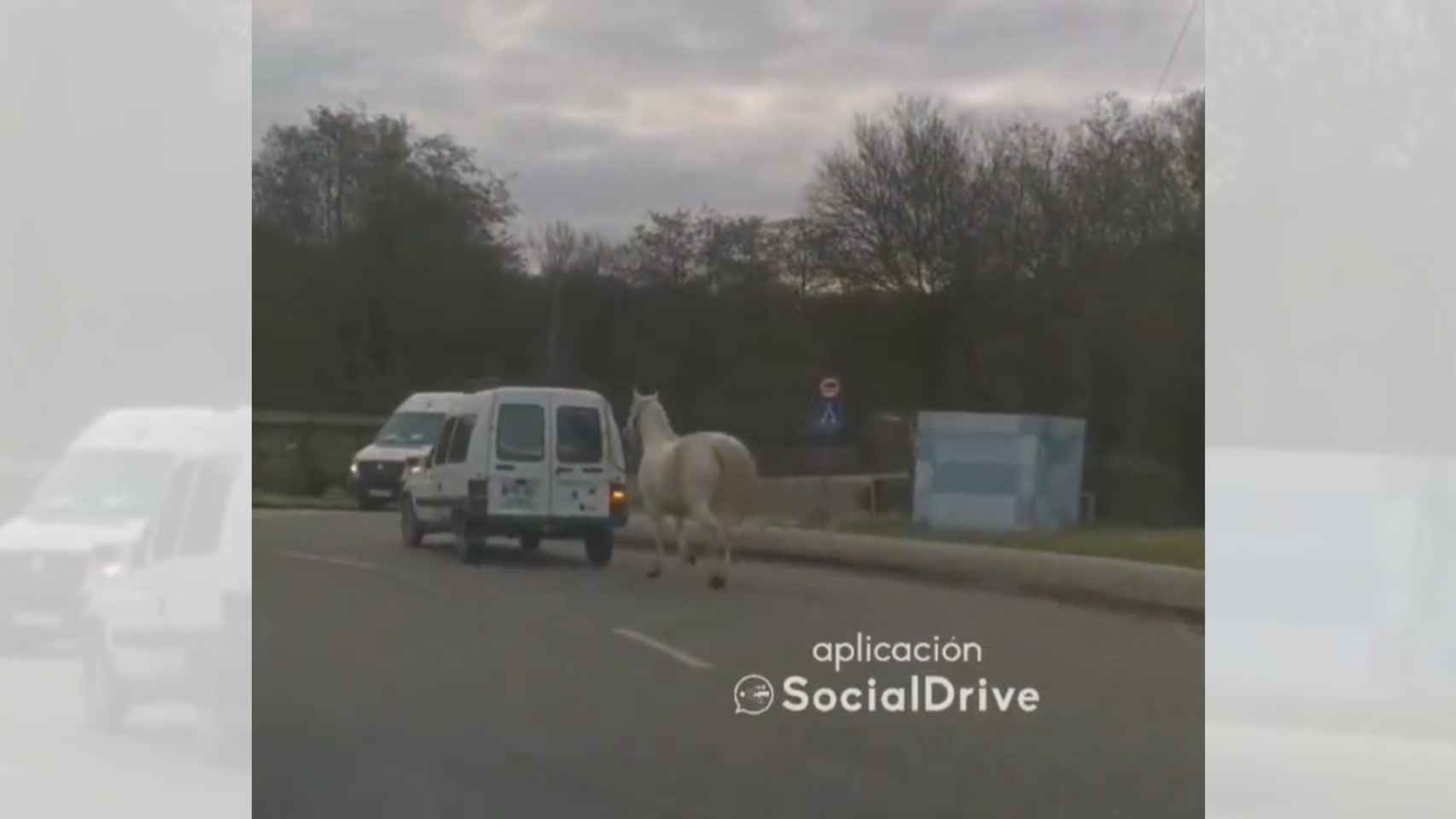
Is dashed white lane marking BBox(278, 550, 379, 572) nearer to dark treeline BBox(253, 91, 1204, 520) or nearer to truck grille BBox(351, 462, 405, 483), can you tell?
truck grille BBox(351, 462, 405, 483)

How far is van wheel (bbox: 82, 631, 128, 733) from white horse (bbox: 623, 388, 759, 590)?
1067 mm

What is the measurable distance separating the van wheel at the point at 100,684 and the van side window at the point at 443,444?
2.42 feet

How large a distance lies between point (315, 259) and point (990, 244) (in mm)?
1362

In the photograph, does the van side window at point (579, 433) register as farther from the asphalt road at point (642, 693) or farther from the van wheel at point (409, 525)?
the van wheel at point (409, 525)

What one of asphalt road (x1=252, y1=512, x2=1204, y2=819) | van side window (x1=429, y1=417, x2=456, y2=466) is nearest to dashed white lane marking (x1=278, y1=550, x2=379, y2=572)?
asphalt road (x1=252, y1=512, x2=1204, y2=819)

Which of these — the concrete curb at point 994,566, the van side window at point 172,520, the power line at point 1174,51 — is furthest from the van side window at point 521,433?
the power line at point 1174,51

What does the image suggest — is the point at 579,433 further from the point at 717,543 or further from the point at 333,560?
the point at 333,560

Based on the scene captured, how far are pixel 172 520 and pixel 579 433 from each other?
2.68 ft

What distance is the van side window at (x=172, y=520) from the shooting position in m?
3.94

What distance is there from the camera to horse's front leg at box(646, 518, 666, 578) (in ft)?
13.3

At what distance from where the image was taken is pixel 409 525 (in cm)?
404

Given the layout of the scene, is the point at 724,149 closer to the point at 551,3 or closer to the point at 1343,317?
the point at 551,3

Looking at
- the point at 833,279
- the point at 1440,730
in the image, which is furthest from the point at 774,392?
the point at 1440,730

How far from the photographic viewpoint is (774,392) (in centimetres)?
404
